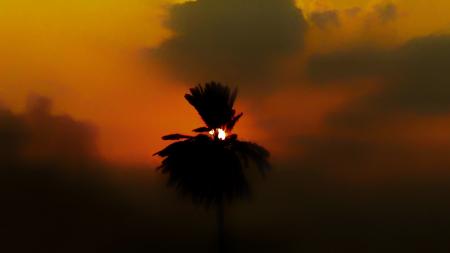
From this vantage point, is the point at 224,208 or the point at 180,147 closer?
the point at 180,147

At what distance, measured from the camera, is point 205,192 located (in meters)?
30.7

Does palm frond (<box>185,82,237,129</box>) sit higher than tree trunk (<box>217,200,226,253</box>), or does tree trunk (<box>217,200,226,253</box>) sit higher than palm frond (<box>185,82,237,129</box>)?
palm frond (<box>185,82,237,129</box>)

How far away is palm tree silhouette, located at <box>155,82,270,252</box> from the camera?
1198 inches

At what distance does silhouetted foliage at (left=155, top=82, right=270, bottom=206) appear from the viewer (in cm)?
3042

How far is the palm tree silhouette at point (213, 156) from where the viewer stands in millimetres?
30438

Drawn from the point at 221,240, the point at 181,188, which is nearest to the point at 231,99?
the point at 181,188

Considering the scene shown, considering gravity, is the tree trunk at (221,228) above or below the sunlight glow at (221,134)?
below

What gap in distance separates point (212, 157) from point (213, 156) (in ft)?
0.23

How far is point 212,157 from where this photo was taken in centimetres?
3044

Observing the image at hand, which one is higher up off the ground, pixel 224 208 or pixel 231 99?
pixel 231 99

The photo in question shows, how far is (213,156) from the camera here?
1199 inches

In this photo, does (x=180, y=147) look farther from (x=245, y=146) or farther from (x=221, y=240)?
(x=221, y=240)

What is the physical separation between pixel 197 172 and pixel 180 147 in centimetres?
153

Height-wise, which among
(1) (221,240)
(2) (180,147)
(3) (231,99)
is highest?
(3) (231,99)
